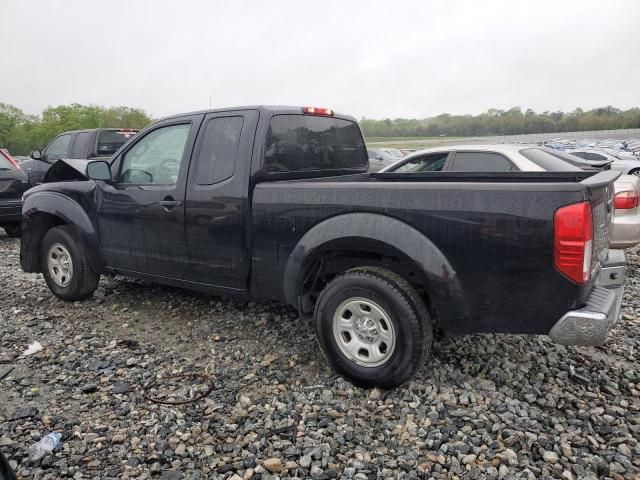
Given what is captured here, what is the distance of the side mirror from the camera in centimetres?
451

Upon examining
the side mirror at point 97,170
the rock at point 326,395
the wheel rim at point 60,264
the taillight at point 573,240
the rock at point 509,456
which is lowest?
the rock at point 509,456

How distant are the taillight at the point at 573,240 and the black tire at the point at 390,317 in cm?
87

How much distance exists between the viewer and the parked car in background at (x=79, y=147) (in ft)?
34.7

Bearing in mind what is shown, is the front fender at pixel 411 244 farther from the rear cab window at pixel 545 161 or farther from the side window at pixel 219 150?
the rear cab window at pixel 545 161

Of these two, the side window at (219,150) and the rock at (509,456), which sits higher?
the side window at (219,150)

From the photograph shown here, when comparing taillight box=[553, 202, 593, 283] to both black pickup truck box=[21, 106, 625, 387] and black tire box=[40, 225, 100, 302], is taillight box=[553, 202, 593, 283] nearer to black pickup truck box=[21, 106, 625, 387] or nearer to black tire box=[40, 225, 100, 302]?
black pickup truck box=[21, 106, 625, 387]

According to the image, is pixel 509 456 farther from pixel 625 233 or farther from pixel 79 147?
pixel 79 147

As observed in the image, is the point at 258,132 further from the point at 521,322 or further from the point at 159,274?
the point at 521,322

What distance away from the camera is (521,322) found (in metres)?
2.87

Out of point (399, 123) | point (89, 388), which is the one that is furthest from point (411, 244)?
Result: point (399, 123)

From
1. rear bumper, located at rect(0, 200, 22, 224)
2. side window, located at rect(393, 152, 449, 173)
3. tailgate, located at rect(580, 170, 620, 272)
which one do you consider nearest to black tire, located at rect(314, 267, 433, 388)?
tailgate, located at rect(580, 170, 620, 272)

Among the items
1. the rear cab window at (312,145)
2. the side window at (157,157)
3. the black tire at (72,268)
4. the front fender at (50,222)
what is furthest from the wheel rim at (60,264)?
the rear cab window at (312,145)

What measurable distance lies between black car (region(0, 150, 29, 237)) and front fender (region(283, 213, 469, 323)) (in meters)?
7.21

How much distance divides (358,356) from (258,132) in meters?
1.85
